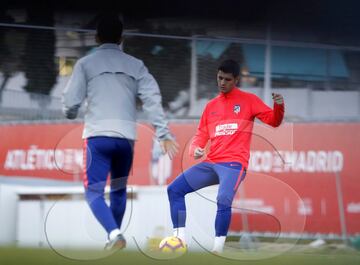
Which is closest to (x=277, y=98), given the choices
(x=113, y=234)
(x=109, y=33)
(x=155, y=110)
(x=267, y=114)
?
(x=267, y=114)

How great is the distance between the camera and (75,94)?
3.43 metres

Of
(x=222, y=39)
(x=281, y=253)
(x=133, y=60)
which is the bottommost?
(x=281, y=253)

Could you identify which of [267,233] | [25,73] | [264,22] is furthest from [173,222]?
[25,73]

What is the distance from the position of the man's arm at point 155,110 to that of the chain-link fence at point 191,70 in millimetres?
1645

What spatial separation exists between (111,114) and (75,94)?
6.3 inches

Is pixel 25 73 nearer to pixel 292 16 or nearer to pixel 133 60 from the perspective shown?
pixel 292 16

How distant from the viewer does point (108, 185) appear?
3.50m

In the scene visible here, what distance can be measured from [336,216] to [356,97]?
30.9 inches

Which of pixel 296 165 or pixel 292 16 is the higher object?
pixel 292 16

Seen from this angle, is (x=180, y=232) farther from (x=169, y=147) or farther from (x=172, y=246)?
(x=169, y=147)

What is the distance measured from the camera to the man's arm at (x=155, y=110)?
134 inches

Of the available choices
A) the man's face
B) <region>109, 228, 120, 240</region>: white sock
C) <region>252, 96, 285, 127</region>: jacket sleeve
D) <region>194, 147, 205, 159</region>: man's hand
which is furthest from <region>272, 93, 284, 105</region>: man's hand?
<region>109, 228, 120, 240</region>: white sock

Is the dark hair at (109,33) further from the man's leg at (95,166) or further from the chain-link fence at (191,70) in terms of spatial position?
the chain-link fence at (191,70)

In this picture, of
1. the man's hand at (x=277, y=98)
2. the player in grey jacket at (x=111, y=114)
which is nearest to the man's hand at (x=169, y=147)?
the player in grey jacket at (x=111, y=114)
